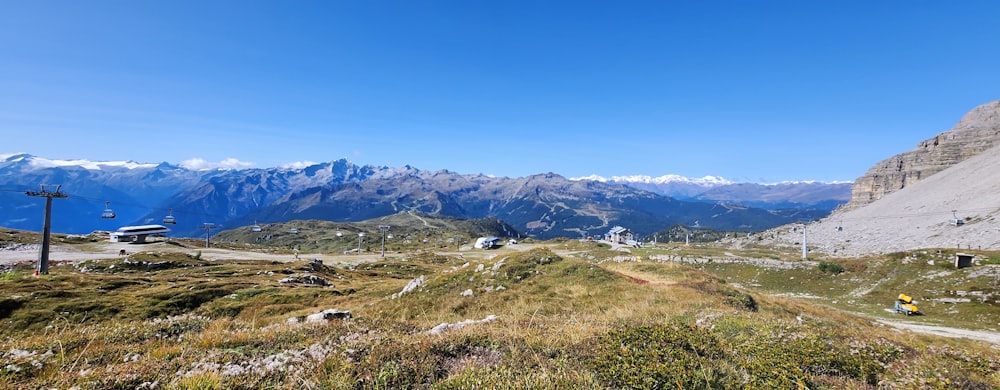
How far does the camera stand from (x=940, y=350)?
1149cm

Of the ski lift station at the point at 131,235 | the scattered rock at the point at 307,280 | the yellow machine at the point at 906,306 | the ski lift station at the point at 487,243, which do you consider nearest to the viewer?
the yellow machine at the point at 906,306

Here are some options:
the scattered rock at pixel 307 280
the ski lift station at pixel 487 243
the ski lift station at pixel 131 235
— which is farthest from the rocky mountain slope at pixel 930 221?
the ski lift station at pixel 131 235

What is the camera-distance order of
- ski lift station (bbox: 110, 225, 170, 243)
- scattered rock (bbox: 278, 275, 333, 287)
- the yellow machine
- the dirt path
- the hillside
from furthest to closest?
ski lift station (bbox: 110, 225, 170, 243)
the hillside
scattered rock (bbox: 278, 275, 333, 287)
the yellow machine
the dirt path

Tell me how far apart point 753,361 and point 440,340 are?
714 cm

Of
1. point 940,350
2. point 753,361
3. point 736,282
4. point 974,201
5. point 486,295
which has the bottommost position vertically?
point 736,282

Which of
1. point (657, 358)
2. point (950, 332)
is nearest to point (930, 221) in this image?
point (950, 332)

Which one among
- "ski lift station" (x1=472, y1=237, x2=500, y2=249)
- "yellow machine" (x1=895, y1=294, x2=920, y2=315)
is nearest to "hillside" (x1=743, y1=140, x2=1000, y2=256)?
"yellow machine" (x1=895, y1=294, x2=920, y2=315)

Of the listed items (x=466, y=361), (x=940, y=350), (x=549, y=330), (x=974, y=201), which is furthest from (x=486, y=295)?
(x=974, y=201)

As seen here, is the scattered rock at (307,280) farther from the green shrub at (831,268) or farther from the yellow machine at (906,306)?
the green shrub at (831,268)

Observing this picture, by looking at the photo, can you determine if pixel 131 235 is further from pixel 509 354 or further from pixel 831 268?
pixel 831 268

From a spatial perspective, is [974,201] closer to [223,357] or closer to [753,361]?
[753,361]

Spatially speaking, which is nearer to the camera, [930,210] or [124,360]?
[124,360]

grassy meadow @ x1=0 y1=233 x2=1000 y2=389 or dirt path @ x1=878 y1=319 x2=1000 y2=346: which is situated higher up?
grassy meadow @ x1=0 y1=233 x2=1000 y2=389

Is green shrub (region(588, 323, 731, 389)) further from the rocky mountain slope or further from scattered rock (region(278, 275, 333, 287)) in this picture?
the rocky mountain slope
